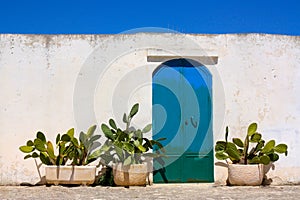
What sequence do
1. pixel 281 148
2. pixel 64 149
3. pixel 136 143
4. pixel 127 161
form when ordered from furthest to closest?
pixel 281 148, pixel 64 149, pixel 136 143, pixel 127 161

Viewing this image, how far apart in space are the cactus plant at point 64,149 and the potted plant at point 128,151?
0.30 m

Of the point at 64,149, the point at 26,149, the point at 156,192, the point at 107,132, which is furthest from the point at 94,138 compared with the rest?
the point at 156,192

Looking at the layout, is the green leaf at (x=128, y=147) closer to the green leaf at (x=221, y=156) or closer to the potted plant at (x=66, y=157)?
the potted plant at (x=66, y=157)

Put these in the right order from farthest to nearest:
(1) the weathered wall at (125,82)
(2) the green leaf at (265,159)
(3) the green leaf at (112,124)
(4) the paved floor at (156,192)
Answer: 1. (1) the weathered wall at (125,82)
2. (3) the green leaf at (112,124)
3. (2) the green leaf at (265,159)
4. (4) the paved floor at (156,192)

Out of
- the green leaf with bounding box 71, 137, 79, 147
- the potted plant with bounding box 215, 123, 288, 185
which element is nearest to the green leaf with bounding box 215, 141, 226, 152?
the potted plant with bounding box 215, 123, 288, 185

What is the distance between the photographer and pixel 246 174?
7.54 metres

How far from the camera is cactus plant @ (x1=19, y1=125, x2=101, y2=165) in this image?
7.51m

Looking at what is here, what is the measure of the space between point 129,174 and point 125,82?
1647 mm

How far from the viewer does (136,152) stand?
763 cm

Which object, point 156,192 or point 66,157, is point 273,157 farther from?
point 66,157

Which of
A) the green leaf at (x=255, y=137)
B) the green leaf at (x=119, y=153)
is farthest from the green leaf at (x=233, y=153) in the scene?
the green leaf at (x=119, y=153)

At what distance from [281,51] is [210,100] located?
1556mm

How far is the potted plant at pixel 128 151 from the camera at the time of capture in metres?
7.45

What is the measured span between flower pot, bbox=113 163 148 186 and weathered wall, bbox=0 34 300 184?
0.91m
